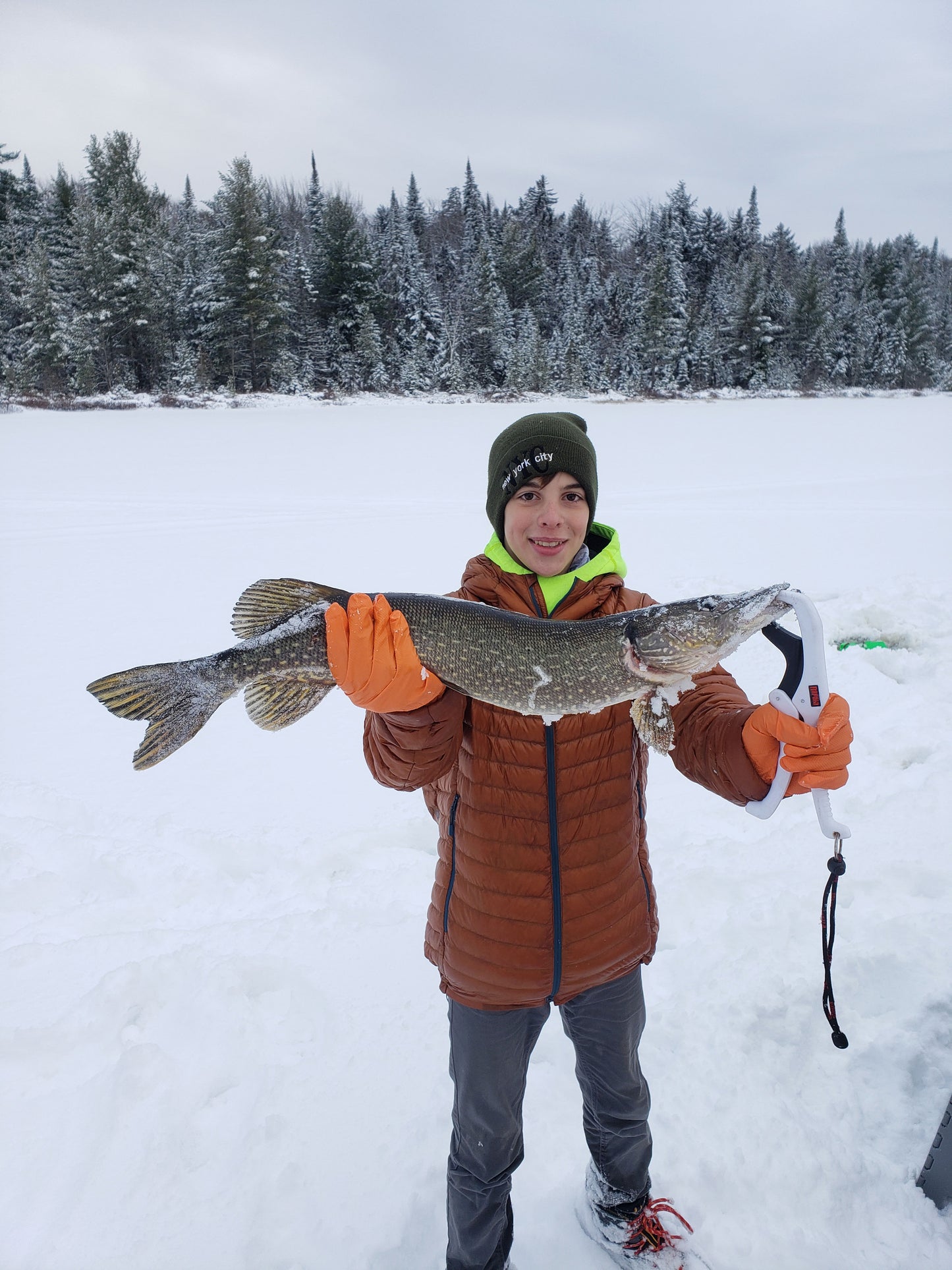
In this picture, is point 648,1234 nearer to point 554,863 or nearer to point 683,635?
point 554,863

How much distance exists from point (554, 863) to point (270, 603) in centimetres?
97

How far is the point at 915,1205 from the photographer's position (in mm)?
1810

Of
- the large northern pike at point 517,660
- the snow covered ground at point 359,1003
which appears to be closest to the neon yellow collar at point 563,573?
the large northern pike at point 517,660

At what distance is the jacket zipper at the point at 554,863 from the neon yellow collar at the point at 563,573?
1.18 ft

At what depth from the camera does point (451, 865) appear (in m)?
1.70

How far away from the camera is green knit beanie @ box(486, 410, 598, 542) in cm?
Result: 177

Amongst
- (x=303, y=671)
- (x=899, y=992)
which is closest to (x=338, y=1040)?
(x=303, y=671)

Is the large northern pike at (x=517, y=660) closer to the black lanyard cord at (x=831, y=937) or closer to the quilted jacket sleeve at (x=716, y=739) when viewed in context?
the quilted jacket sleeve at (x=716, y=739)

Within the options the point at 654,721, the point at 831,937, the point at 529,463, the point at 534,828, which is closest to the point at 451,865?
the point at 534,828

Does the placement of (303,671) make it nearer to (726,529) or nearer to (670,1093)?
(670,1093)

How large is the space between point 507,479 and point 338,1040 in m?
1.88

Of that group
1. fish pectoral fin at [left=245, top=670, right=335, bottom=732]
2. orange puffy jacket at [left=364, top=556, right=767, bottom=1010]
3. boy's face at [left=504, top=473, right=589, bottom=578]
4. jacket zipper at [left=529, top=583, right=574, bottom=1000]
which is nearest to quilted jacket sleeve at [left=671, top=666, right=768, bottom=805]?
orange puffy jacket at [left=364, top=556, right=767, bottom=1010]

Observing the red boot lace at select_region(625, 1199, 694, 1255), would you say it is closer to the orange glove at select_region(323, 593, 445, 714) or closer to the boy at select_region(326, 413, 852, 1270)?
the boy at select_region(326, 413, 852, 1270)

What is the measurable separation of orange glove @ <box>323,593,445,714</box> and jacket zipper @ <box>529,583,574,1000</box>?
0.29 m
